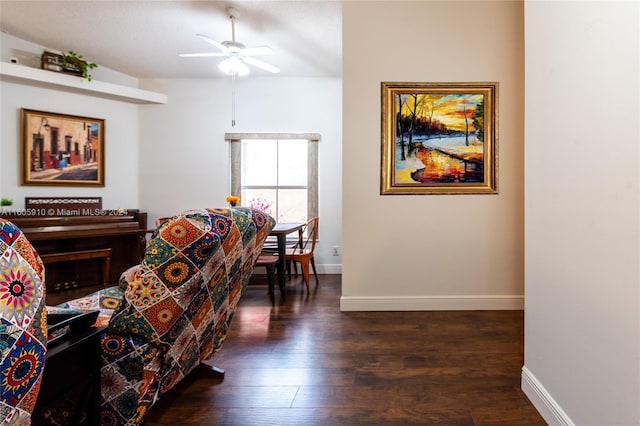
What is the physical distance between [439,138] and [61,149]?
4.72 meters

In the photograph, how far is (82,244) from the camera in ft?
13.5

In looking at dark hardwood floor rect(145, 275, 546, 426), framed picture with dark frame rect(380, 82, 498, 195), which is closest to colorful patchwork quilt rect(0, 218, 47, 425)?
dark hardwood floor rect(145, 275, 546, 426)

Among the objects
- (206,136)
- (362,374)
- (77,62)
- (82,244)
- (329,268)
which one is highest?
(77,62)

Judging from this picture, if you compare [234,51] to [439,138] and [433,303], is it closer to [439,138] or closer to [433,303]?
[439,138]

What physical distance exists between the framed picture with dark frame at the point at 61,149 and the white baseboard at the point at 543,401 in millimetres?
5320

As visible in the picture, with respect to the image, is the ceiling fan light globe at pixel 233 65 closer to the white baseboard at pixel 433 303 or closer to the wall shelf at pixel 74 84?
the wall shelf at pixel 74 84

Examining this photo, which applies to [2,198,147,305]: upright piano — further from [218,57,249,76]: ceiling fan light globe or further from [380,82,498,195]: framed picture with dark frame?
[380,82,498,195]: framed picture with dark frame

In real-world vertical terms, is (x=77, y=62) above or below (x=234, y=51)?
above

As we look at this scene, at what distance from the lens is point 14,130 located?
4195 mm

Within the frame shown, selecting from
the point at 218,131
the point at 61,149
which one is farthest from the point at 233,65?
the point at 61,149

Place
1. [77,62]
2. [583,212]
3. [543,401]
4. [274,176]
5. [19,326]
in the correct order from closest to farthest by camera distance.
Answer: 1. [19,326]
2. [583,212]
3. [543,401]
4. [77,62]
5. [274,176]

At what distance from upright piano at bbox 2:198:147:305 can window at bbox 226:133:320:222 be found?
1.50 metres

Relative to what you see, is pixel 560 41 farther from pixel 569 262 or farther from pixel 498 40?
pixel 498 40

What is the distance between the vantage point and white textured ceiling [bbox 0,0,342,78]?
337cm
